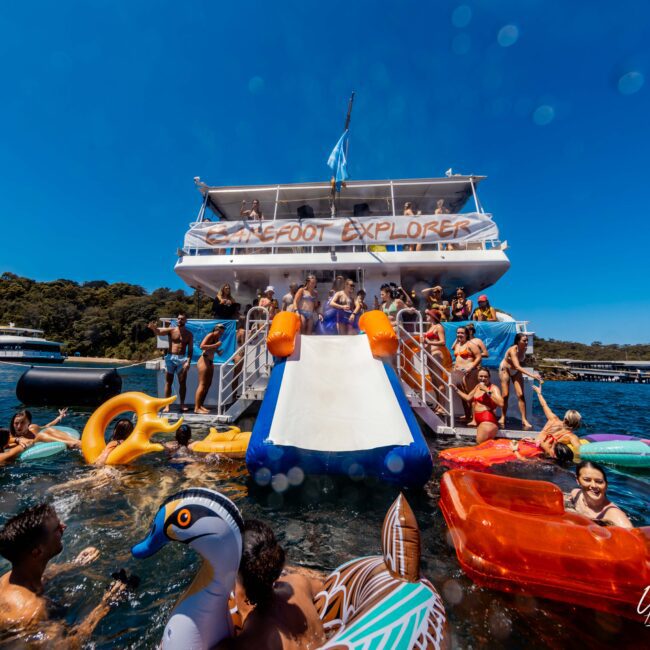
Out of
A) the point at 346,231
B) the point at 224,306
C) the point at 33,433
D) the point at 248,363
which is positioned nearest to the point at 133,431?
the point at 33,433

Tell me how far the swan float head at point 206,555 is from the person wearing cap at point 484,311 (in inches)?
324

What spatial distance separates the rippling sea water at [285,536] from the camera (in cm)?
207

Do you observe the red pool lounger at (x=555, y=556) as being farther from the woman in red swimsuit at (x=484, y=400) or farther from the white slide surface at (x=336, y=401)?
the woman in red swimsuit at (x=484, y=400)

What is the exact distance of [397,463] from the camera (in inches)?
142

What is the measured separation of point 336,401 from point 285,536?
187cm

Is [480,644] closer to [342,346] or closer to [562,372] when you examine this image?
[342,346]

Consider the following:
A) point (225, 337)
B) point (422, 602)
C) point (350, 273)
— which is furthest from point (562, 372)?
point (422, 602)

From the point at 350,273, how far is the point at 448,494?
7829 millimetres

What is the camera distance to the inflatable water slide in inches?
145

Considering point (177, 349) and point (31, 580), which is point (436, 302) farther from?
point (31, 580)

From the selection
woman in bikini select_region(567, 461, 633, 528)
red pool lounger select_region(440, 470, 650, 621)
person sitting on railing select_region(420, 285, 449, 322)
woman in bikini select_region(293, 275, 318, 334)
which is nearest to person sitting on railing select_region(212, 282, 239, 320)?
woman in bikini select_region(293, 275, 318, 334)

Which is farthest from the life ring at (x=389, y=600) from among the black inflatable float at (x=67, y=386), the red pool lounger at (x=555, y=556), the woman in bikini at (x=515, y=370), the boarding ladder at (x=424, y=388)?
the black inflatable float at (x=67, y=386)

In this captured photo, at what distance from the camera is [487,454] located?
4.85 m

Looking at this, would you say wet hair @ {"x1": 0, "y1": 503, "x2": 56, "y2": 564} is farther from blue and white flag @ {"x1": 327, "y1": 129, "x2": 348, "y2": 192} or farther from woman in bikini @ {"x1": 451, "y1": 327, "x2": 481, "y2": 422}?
blue and white flag @ {"x1": 327, "y1": 129, "x2": 348, "y2": 192}
